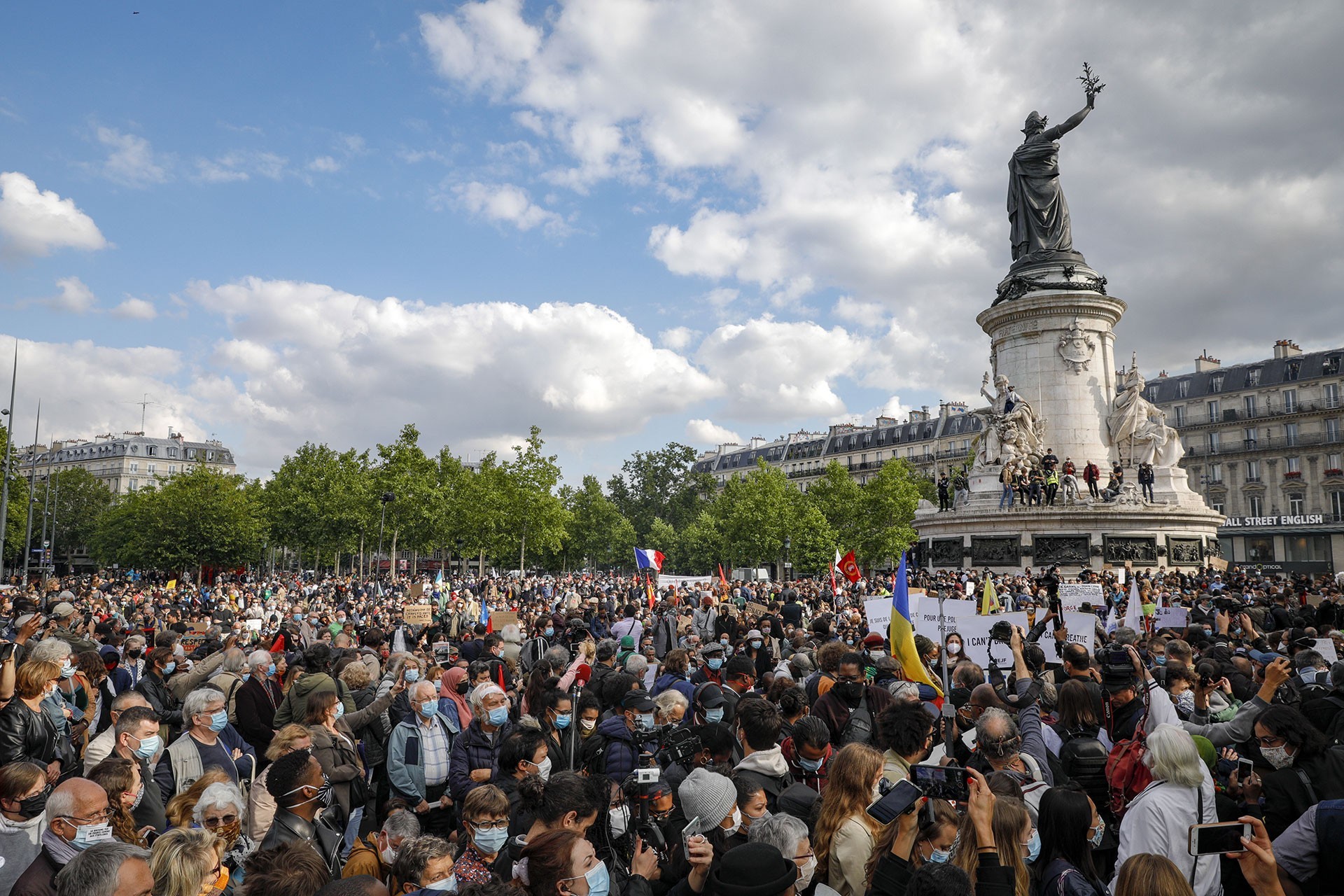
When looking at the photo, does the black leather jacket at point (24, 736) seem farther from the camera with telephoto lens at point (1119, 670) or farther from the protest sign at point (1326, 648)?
the protest sign at point (1326, 648)

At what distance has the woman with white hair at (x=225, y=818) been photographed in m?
4.52

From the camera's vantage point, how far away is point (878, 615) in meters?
14.3

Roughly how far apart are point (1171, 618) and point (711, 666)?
10.4m

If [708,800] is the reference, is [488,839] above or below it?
below

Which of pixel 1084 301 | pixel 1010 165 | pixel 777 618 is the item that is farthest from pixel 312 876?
pixel 1010 165

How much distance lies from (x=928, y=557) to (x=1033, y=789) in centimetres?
2999

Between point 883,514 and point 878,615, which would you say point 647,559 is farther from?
point 883,514

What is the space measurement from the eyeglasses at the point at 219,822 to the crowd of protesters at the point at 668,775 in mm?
21

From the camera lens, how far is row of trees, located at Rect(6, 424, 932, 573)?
53031 mm

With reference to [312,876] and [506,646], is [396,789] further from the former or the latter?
[506,646]

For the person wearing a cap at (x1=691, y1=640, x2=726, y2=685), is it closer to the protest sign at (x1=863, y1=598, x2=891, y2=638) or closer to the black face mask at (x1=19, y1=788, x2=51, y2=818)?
the black face mask at (x1=19, y1=788, x2=51, y2=818)

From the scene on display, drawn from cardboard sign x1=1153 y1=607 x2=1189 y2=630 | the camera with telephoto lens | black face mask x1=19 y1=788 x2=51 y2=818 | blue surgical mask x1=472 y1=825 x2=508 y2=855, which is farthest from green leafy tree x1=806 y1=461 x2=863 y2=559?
black face mask x1=19 y1=788 x2=51 y2=818

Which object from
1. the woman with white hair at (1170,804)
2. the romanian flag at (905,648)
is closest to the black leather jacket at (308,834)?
the woman with white hair at (1170,804)

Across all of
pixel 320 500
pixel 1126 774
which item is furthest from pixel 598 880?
pixel 320 500
